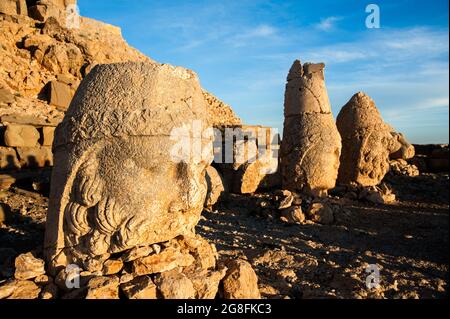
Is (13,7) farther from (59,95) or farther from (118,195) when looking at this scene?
(118,195)

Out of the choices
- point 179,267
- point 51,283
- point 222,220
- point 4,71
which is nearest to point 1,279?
point 51,283

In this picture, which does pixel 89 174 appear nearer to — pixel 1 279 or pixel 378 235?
pixel 1 279

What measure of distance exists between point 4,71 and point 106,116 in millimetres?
10646

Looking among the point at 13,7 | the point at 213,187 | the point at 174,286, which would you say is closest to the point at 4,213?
the point at 174,286

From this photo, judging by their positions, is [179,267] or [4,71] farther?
[4,71]

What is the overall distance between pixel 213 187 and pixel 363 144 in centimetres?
387

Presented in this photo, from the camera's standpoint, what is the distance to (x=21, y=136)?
25.3 feet

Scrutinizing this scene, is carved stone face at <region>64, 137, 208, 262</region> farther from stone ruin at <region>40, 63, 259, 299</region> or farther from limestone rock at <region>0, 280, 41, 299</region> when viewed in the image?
limestone rock at <region>0, 280, 41, 299</region>

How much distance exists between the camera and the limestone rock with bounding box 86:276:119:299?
2.36 meters

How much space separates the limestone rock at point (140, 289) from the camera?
7.97 ft

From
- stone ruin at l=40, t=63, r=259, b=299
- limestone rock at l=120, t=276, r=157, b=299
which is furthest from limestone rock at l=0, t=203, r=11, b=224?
limestone rock at l=120, t=276, r=157, b=299

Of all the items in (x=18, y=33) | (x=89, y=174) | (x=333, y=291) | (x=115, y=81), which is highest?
(x=18, y=33)

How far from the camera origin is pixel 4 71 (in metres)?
11.1
